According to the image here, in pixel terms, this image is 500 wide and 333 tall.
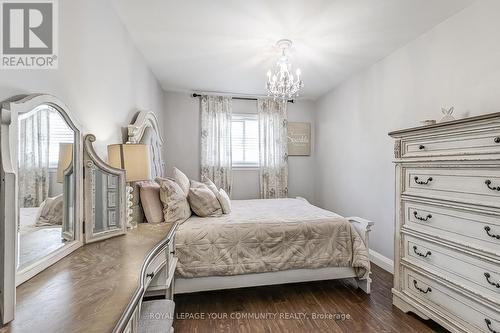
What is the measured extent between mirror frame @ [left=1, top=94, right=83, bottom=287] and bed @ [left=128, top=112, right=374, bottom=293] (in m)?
0.83

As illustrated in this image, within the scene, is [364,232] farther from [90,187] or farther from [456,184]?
[90,187]

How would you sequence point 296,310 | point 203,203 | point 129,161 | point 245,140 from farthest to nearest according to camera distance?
point 245,140 → point 203,203 → point 296,310 → point 129,161

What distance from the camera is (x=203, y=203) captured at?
8.02ft

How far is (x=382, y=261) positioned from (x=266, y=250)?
167 centimetres

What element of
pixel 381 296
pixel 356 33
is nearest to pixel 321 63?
pixel 356 33

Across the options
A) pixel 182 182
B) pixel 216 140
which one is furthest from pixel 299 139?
pixel 182 182

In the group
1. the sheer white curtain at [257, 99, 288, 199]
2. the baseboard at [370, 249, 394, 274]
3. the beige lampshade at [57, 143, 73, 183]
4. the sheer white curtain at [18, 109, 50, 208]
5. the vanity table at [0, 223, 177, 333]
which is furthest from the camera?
the sheer white curtain at [257, 99, 288, 199]

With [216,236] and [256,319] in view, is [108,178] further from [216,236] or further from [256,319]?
[256,319]

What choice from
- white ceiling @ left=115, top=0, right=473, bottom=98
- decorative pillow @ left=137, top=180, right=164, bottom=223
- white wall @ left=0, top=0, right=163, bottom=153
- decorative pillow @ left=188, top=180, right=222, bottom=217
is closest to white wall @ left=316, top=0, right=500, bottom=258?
white ceiling @ left=115, top=0, right=473, bottom=98

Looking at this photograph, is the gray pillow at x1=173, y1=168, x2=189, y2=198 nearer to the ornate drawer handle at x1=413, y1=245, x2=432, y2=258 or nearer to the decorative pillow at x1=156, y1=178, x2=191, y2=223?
the decorative pillow at x1=156, y1=178, x2=191, y2=223

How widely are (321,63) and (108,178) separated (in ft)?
9.09

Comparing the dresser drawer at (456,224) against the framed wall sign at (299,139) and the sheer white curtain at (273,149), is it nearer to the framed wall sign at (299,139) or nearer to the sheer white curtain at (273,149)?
the sheer white curtain at (273,149)

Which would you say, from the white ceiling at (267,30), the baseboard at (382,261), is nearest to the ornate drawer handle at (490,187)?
the white ceiling at (267,30)

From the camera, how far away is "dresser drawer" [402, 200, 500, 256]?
4.56 ft
